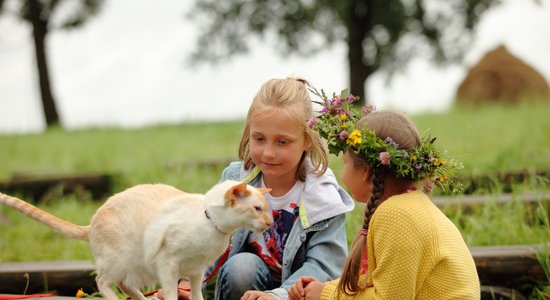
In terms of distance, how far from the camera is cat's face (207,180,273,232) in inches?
101

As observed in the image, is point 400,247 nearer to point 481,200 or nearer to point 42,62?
point 481,200

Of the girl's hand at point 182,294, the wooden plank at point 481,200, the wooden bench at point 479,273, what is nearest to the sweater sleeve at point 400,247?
the girl's hand at point 182,294

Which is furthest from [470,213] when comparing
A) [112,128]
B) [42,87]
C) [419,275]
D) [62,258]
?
[42,87]

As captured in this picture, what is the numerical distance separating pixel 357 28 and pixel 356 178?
499 inches

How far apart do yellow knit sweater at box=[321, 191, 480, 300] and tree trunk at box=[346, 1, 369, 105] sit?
40.4ft

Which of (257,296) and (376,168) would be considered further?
(257,296)

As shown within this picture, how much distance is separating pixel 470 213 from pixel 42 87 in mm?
13285

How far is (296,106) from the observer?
3.23m

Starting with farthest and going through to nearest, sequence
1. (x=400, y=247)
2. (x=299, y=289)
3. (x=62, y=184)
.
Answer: (x=62, y=184) → (x=299, y=289) → (x=400, y=247)

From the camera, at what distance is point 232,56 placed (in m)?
15.6

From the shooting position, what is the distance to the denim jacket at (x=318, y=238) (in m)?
3.32

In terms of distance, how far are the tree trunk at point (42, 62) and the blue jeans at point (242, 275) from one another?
44.9ft

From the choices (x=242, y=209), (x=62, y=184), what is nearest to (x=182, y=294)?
(x=242, y=209)

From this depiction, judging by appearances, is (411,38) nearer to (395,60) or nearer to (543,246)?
(395,60)
